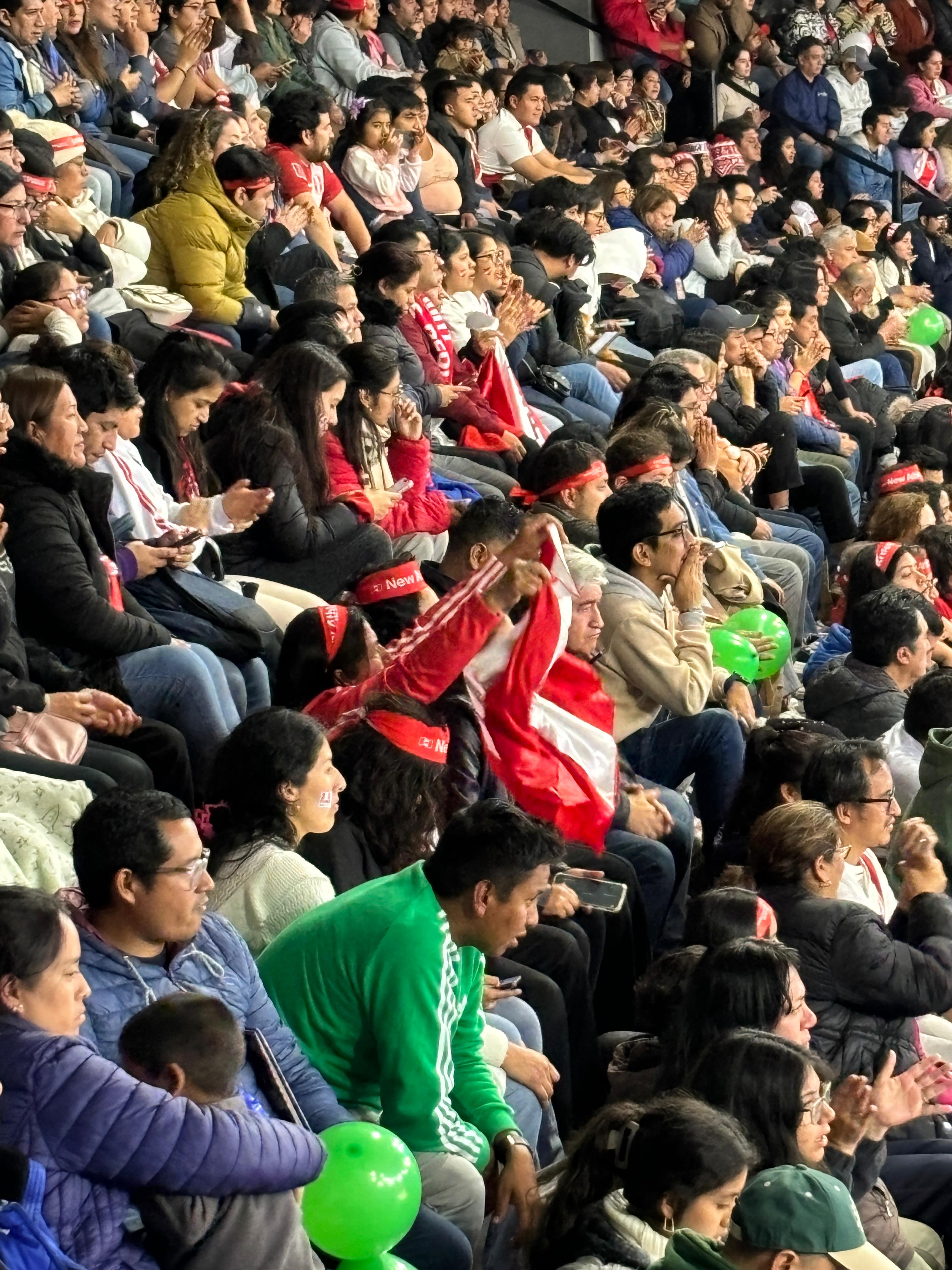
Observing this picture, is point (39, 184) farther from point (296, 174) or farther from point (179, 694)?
point (179, 694)

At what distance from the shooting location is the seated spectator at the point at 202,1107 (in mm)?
2482

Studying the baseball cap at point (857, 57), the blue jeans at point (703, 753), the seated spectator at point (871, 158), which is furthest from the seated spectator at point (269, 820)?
the baseball cap at point (857, 57)

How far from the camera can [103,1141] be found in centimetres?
240

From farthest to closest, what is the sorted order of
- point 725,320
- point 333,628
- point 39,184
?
1. point 725,320
2. point 39,184
3. point 333,628

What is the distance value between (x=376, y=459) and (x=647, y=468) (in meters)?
0.80

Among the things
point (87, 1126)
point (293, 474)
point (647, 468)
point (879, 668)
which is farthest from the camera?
point (647, 468)

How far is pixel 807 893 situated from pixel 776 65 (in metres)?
9.32

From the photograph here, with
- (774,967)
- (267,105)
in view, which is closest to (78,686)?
(774,967)

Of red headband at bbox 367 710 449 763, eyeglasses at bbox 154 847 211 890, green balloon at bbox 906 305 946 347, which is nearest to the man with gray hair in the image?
green balloon at bbox 906 305 946 347

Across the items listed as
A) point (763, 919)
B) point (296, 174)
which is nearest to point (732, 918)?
point (763, 919)

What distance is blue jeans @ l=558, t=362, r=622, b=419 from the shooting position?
7.59 metres

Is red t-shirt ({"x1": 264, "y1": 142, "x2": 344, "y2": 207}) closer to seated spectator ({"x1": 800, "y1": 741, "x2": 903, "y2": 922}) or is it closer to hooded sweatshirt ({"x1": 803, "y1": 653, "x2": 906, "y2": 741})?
hooded sweatshirt ({"x1": 803, "y1": 653, "x2": 906, "y2": 741})

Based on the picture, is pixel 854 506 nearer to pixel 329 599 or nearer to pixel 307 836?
pixel 329 599

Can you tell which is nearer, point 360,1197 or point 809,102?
point 360,1197
